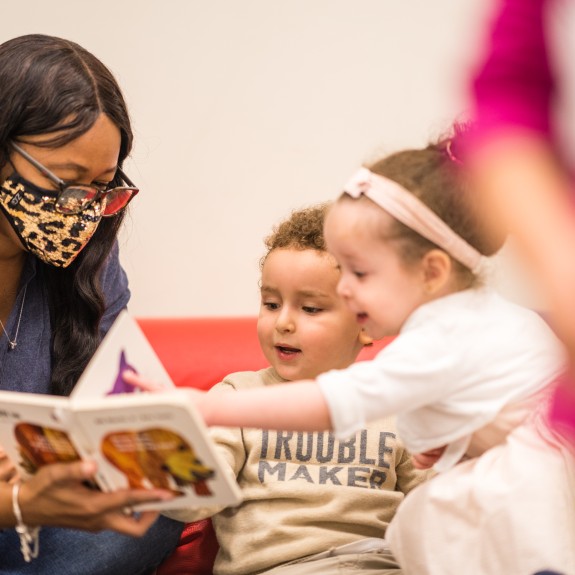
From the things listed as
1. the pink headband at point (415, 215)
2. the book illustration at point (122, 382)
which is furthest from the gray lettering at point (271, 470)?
the pink headband at point (415, 215)

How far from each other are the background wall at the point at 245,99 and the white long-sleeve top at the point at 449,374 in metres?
1.17

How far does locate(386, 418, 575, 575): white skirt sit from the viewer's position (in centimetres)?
99

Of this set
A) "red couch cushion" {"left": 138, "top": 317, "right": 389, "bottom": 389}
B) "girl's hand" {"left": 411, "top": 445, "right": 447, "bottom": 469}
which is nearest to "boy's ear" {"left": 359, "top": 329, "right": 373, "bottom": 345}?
"red couch cushion" {"left": 138, "top": 317, "right": 389, "bottom": 389}

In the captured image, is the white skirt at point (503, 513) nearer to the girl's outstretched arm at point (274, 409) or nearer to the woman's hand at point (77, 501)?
the girl's outstretched arm at point (274, 409)

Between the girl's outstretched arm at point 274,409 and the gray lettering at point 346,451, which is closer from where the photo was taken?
the girl's outstretched arm at point 274,409

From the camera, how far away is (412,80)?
2.19 m

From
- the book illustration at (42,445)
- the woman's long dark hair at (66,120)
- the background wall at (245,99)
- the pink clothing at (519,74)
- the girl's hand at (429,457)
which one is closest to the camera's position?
the pink clothing at (519,74)

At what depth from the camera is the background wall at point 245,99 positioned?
86.0 inches

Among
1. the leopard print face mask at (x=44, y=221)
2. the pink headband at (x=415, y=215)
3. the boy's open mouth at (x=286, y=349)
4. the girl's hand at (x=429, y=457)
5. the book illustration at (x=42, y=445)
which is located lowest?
the girl's hand at (x=429, y=457)

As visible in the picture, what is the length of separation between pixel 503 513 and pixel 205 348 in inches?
39.4

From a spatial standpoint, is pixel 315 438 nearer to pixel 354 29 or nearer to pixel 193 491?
pixel 193 491

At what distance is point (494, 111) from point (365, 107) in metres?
1.62

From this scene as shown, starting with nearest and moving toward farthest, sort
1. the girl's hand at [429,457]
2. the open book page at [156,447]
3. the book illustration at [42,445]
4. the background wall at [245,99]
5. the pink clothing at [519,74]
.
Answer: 1. the pink clothing at [519,74]
2. the open book page at [156,447]
3. the book illustration at [42,445]
4. the girl's hand at [429,457]
5. the background wall at [245,99]

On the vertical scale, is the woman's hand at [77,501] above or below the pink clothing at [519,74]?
below
